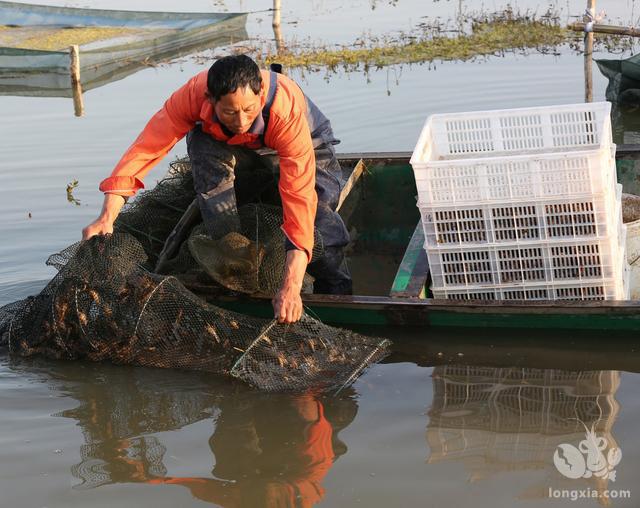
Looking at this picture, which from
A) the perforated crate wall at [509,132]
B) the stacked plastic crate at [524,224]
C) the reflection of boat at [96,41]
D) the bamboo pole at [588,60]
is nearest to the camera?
the stacked plastic crate at [524,224]

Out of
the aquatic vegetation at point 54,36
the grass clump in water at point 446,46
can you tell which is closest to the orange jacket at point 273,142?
the grass clump in water at point 446,46

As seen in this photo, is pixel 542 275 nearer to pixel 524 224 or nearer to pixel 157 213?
pixel 524 224

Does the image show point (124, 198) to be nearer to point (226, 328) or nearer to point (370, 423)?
point (226, 328)

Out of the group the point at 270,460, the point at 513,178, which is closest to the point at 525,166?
the point at 513,178

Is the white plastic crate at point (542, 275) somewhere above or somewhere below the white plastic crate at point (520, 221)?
below

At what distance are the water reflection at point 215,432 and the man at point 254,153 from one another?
50 centimetres

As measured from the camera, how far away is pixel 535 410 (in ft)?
13.6

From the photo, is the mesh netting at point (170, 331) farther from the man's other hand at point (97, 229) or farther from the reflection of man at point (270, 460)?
the reflection of man at point (270, 460)

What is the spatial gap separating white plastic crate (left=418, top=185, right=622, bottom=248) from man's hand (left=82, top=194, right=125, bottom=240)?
1526 mm

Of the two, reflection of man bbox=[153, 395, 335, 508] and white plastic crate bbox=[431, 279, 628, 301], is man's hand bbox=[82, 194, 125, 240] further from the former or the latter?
white plastic crate bbox=[431, 279, 628, 301]

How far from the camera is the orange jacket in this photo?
4.24 metres

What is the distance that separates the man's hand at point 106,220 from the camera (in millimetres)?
4508

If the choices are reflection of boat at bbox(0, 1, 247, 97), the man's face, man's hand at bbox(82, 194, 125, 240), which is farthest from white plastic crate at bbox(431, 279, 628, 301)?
reflection of boat at bbox(0, 1, 247, 97)

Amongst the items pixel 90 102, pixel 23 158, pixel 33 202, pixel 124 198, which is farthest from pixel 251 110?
pixel 90 102
